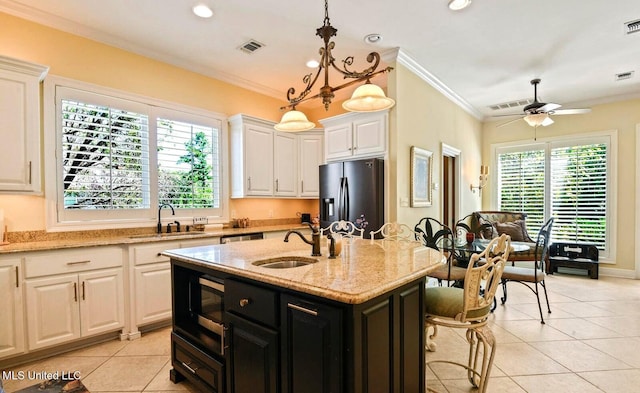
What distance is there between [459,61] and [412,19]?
1.25 metres

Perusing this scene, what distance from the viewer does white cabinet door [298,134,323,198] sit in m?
5.00

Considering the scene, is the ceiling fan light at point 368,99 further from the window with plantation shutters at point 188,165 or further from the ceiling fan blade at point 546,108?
the ceiling fan blade at point 546,108

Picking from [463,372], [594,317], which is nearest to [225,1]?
[463,372]

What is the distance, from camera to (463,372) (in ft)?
7.82

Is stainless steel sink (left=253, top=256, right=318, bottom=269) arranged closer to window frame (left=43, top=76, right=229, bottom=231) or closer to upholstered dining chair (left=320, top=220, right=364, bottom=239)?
upholstered dining chair (left=320, top=220, right=364, bottom=239)

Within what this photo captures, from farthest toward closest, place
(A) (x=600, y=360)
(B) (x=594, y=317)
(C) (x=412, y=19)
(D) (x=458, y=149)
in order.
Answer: (D) (x=458, y=149), (B) (x=594, y=317), (C) (x=412, y=19), (A) (x=600, y=360)

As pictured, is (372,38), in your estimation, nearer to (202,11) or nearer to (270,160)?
(202,11)

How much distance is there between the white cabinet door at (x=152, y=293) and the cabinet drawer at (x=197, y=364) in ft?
3.37

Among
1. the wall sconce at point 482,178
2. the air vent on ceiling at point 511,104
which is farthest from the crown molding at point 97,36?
the wall sconce at point 482,178


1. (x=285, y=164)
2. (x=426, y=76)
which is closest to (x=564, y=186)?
(x=426, y=76)

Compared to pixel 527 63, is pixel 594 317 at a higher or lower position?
lower

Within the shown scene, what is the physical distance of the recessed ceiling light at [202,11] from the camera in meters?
2.82

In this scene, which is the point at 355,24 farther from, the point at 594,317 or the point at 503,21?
the point at 594,317

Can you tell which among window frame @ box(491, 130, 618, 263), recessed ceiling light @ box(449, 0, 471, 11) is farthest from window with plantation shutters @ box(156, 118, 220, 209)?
window frame @ box(491, 130, 618, 263)
